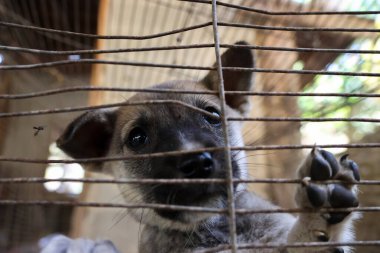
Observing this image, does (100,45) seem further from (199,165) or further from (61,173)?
(61,173)

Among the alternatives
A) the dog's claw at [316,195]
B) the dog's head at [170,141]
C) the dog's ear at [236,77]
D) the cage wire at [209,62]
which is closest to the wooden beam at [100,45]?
the cage wire at [209,62]

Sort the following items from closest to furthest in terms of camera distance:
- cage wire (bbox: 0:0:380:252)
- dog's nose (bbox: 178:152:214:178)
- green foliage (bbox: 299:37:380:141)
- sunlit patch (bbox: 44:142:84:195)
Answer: dog's nose (bbox: 178:152:214:178), green foliage (bbox: 299:37:380:141), cage wire (bbox: 0:0:380:252), sunlit patch (bbox: 44:142:84:195)

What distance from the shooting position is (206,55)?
13.6ft

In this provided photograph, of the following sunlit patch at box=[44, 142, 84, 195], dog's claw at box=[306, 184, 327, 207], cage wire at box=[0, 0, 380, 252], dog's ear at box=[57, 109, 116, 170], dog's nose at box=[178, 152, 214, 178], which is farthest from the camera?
sunlit patch at box=[44, 142, 84, 195]

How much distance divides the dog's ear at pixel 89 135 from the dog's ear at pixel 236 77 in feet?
2.30

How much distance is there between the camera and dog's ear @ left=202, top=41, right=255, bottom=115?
2465 mm

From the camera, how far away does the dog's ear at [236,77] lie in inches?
97.0

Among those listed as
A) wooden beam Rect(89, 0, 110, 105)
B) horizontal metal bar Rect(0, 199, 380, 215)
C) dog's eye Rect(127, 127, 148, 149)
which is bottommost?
horizontal metal bar Rect(0, 199, 380, 215)

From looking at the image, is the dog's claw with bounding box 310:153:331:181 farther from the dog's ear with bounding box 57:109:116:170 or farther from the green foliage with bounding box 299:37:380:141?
the green foliage with bounding box 299:37:380:141

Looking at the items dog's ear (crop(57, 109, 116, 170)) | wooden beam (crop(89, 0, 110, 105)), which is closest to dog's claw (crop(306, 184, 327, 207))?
dog's ear (crop(57, 109, 116, 170))

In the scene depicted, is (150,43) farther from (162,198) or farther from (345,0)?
(162,198)

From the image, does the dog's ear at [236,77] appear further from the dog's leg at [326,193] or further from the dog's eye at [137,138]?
the dog's leg at [326,193]

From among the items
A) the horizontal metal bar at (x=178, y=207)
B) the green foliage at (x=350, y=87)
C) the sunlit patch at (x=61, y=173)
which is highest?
the green foliage at (x=350, y=87)

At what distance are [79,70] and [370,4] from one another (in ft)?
11.0
